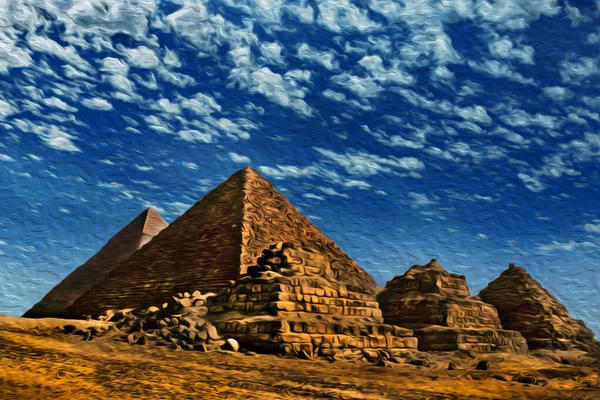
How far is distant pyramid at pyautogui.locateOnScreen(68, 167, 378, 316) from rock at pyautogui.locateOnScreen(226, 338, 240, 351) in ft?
22.3

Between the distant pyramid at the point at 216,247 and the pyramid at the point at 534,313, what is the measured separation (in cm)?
1039

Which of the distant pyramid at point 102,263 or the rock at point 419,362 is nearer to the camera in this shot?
the rock at point 419,362

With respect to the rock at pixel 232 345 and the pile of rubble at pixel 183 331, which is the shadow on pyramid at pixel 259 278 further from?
the pile of rubble at pixel 183 331

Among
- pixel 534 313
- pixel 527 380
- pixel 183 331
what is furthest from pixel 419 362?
pixel 534 313

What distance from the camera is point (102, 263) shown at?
32406 mm

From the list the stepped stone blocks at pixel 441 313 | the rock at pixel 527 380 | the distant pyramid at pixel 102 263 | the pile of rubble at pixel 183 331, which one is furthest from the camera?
the distant pyramid at pixel 102 263

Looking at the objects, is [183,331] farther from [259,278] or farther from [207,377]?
[207,377]

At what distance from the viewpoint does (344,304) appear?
14578 millimetres

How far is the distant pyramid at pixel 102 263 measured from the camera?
30.4 meters

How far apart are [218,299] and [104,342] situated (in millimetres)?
3952

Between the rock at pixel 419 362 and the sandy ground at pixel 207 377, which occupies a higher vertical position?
the rock at pixel 419 362

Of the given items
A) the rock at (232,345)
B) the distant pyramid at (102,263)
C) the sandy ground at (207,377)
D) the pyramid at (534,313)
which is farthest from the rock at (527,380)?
the distant pyramid at (102,263)

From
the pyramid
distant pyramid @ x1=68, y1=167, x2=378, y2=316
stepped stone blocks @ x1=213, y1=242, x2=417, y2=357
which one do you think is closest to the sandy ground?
stepped stone blocks @ x1=213, y1=242, x2=417, y2=357

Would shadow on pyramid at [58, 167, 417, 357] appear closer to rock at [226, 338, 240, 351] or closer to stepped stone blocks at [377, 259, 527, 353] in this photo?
rock at [226, 338, 240, 351]
